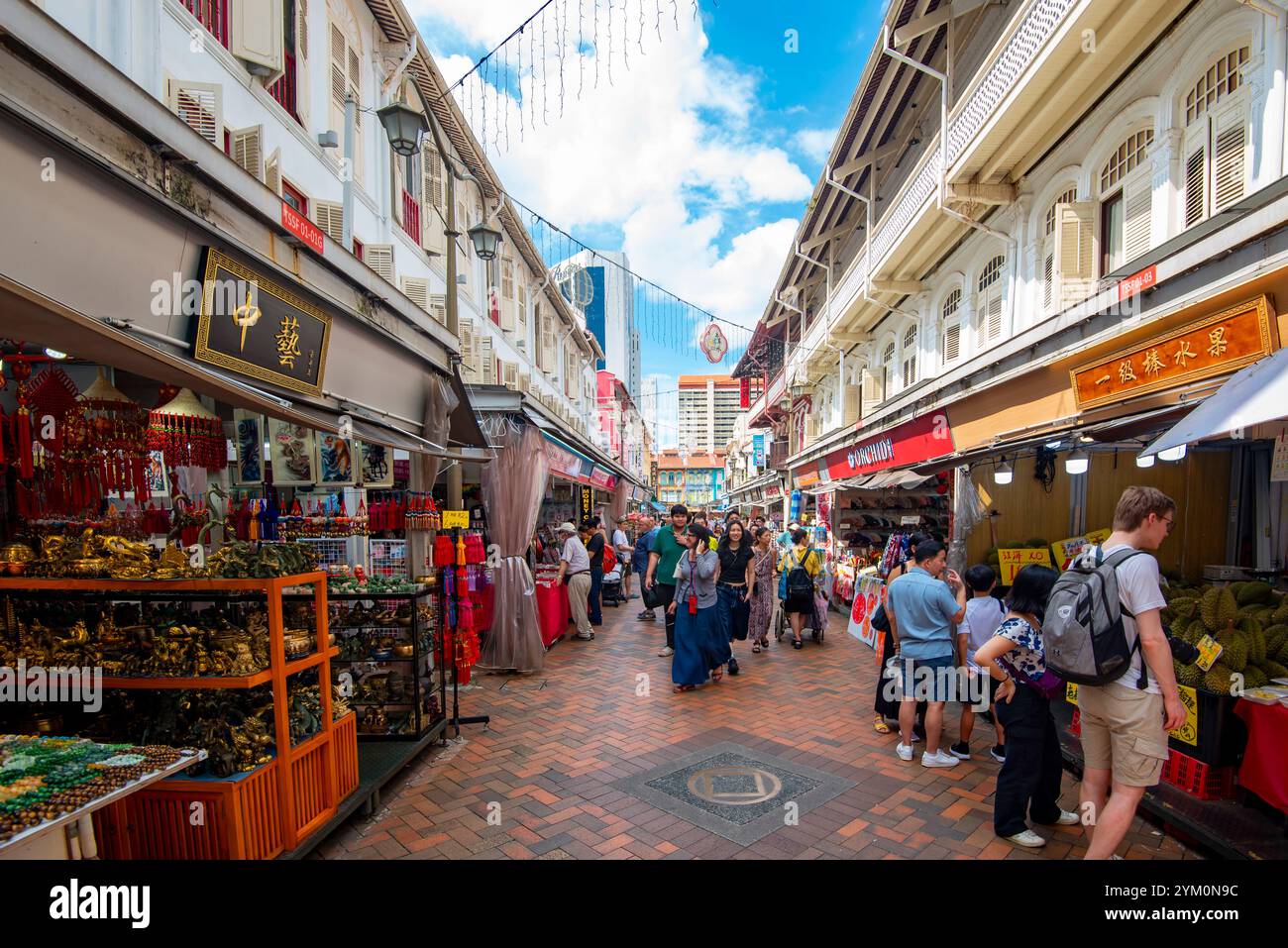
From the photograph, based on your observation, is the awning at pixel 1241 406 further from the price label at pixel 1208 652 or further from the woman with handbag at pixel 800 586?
the woman with handbag at pixel 800 586

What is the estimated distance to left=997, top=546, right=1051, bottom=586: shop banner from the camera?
6.63m

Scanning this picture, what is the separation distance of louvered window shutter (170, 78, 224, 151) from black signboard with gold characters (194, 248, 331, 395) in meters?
1.61

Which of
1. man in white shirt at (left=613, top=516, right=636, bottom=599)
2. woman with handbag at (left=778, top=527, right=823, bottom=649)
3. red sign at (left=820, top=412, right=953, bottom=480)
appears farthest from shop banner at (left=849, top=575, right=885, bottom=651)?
man in white shirt at (left=613, top=516, right=636, bottom=599)

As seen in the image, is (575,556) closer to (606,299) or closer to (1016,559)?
(1016,559)

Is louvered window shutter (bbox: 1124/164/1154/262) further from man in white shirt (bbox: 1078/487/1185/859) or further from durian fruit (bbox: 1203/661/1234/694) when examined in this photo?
man in white shirt (bbox: 1078/487/1185/859)

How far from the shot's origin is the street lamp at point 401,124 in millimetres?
6625

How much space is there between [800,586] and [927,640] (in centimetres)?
410

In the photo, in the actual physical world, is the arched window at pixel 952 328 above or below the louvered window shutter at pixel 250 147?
below

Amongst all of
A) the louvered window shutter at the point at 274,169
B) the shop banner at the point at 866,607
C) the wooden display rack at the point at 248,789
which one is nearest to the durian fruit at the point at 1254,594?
the shop banner at the point at 866,607


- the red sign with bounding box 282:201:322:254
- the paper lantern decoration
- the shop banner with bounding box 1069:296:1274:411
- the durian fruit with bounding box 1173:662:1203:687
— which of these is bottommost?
the durian fruit with bounding box 1173:662:1203:687

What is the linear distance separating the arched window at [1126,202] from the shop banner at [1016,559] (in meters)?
3.20

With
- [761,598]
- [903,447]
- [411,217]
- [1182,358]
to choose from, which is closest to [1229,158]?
[1182,358]

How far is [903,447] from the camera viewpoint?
11906 mm

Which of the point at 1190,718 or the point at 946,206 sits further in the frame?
the point at 946,206
